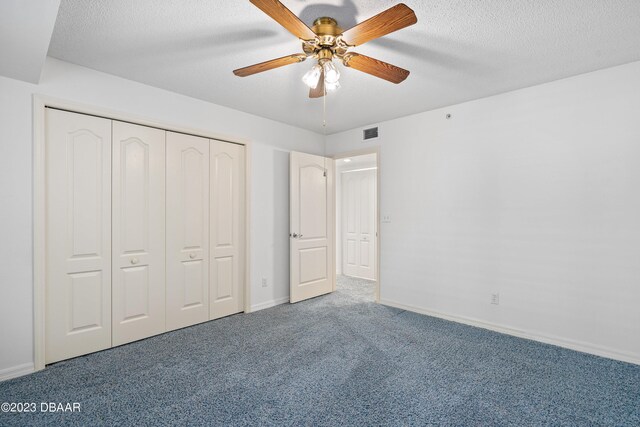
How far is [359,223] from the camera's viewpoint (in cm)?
626

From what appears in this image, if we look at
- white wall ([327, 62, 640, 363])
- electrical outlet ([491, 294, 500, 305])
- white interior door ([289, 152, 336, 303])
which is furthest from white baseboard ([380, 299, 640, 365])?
white interior door ([289, 152, 336, 303])

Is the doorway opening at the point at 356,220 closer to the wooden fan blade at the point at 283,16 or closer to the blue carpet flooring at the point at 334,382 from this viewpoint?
the blue carpet flooring at the point at 334,382

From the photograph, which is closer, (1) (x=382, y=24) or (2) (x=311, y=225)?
(1) (x=382, y=24)

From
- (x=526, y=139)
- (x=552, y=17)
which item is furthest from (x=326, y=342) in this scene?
(x=552, y=17)

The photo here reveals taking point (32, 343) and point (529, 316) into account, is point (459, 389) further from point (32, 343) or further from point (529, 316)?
point (32, 343)

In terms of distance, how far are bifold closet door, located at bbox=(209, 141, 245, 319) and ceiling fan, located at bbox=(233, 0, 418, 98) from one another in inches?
66.3

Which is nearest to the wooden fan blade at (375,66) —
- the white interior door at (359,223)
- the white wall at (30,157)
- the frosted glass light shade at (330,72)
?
the frosted glass light shade at (330,72)

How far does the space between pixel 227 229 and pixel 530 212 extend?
323 cm

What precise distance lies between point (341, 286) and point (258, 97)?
10.9 ft

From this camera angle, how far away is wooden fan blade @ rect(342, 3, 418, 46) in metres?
1.56

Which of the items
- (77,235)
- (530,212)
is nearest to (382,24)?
(530,212)

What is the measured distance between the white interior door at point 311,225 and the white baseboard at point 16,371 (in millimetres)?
2605

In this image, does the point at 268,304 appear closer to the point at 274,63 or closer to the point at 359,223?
the point at 359,223

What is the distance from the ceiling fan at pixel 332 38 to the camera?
161 cm
